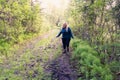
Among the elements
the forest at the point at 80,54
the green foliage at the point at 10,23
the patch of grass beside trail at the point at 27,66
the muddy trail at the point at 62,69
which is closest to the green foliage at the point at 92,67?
the forest at the point at 80,54

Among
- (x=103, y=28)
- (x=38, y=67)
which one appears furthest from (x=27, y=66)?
(x=103, y=28)

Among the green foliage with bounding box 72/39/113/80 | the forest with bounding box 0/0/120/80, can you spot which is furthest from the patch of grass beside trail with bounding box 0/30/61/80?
the green foliage with bounding box 72/39/113/80

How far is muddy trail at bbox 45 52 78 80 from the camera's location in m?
10.7

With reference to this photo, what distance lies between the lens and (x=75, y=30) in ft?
69.3

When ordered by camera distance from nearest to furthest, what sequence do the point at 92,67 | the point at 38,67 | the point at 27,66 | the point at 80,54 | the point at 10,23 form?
the point at 92,67
the point at 38,67
the point at 80,54
the point at 27,66
the point at 10,23

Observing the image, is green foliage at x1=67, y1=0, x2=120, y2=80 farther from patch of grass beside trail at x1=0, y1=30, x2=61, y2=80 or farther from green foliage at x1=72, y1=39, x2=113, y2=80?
patch of grass beside trail at x1=0, y1=30, x2=61, y2=80

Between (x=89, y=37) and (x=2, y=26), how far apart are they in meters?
6.95

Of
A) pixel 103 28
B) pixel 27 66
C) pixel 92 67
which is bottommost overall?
pixel 27 66

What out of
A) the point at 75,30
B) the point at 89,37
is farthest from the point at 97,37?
the point at 75,30

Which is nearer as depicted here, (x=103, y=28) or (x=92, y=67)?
(x=92, y=67)

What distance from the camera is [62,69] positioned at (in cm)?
1169

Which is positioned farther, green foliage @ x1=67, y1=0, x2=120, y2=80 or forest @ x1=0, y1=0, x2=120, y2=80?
green foliage @ x1=67, y1=0, x2=120, y2=80

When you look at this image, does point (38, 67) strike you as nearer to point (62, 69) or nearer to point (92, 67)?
point (62, 69)

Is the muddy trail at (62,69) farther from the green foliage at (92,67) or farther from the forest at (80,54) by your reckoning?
the green foliage at (92,67)
